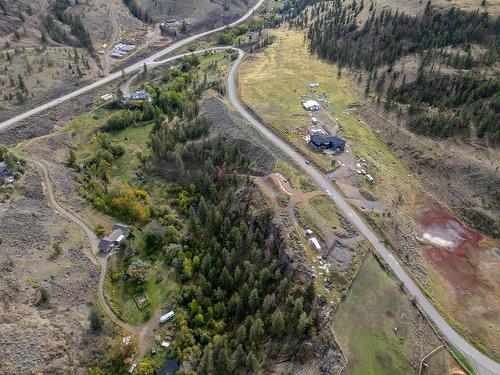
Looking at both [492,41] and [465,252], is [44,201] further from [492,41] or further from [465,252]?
[492,41]

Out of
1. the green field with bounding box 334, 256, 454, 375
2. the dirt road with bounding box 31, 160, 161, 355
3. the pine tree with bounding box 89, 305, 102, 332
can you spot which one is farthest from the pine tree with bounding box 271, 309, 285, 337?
the pine tree with bounding box 89, 305, 102, 332

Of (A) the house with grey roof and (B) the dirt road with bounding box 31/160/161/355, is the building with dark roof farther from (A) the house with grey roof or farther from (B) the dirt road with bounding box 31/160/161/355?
(A) the house with grey roof

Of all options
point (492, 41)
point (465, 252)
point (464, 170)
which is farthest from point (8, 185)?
point (492, 41)

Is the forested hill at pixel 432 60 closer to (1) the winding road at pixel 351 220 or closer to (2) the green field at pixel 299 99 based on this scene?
(2) the green field at pixel 299 99

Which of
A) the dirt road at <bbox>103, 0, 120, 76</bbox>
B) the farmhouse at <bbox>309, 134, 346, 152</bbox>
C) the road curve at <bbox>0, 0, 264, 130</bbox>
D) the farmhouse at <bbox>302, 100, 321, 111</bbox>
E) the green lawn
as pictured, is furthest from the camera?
the dirt road at <bbox>103, 0, 120, 76</bbox>

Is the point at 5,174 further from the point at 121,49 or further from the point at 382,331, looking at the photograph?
the point at 121,49

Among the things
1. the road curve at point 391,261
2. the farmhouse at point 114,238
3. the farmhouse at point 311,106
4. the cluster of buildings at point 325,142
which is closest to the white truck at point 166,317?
the farmhouse at point 114,238
